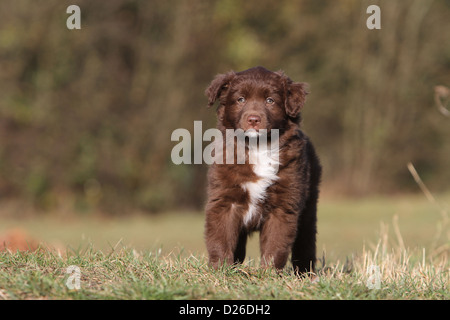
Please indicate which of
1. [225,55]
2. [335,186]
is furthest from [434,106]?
[225,55]

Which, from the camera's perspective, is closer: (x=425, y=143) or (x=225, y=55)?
(x=225, y=55)

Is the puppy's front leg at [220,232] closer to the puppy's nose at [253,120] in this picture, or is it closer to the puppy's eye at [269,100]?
the puppy's nose at [253,120]

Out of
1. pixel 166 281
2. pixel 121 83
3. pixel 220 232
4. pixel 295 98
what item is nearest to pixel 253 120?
pixel 295 98

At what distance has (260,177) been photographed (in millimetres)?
5027

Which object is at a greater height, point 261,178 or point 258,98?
point 258,98

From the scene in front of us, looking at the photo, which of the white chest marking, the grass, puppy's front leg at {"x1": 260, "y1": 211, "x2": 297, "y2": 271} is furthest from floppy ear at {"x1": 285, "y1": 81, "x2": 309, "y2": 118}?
the grass

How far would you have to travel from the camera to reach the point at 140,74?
16547 mm

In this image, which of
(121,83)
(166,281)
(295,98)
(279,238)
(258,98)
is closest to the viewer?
(166,281)

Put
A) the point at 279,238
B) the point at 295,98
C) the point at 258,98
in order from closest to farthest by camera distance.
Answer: the point at 279,238
the point at 258,98
the point at 295,98

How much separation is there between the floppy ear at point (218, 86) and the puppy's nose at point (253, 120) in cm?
51

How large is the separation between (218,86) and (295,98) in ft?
2.04

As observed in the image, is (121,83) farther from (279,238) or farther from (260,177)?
(279,238)
